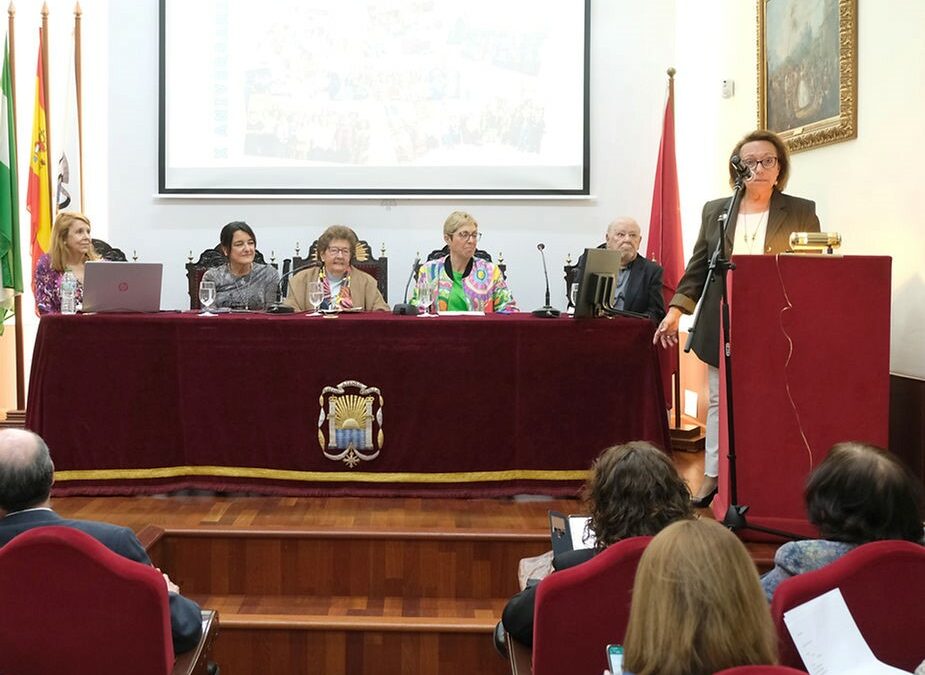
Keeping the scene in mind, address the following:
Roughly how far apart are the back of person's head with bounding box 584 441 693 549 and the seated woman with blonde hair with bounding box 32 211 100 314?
3.29 meters

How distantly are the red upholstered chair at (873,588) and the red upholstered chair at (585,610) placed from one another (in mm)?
262

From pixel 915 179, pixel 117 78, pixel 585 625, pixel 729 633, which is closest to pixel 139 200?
pixel 117 78

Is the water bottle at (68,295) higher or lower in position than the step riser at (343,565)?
higher

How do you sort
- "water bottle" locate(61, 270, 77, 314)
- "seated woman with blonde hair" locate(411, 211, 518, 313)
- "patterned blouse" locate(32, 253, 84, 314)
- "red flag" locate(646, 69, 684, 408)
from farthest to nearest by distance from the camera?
"red flag" locate(646, 69, 684, 408)
"seated woman with blonde hair" locate(411, 211, 518, 313)
"patterned blouse" locate(32, 253, 84, 314)
"water bottle" locate(61, 270, 77, 314)

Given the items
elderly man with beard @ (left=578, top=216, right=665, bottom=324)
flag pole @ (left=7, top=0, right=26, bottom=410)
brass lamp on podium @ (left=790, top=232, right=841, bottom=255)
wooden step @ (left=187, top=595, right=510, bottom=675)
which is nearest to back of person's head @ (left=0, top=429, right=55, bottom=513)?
wooden step @ (left=187, top=595, right=510, bottom=675)

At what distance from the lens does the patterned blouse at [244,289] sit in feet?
15.7

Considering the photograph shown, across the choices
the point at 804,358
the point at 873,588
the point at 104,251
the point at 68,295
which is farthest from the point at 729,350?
the point at 104,251

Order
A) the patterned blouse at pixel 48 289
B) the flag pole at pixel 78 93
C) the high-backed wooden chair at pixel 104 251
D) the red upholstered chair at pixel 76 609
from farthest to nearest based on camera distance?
the flag pole at pixel 78 93, the high-backed wooden chair at pixel 104 251, the patterned blouse at pixel 48 289, the red upholstered chair at pixel 76 609

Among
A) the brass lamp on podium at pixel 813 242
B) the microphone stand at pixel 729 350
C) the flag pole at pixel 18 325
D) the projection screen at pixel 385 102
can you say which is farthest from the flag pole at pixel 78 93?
the brass lamp on podium at pixel 813 242

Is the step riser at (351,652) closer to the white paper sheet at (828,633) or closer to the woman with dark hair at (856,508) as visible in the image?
the woman with dark hair at (856,508)

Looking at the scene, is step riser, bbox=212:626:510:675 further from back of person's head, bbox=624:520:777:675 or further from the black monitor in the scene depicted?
back of person's head, bbox=624:520:777:675

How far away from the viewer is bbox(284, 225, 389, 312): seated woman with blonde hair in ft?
15.8

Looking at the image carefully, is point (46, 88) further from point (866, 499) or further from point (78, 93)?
point (866, 499)

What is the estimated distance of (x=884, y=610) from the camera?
5.29 ft
